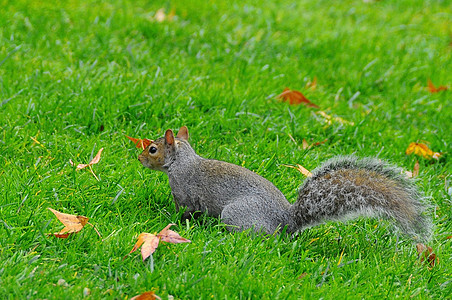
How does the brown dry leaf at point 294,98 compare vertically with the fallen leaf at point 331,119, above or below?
above

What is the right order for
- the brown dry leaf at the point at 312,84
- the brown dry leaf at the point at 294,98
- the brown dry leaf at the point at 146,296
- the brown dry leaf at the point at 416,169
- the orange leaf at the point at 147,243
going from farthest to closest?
the brown dry leaf at the point at 312,84 → the brown dry leaf at the point at 294,98 → the brown dry leaf at the point at 416,169 → the orange leaf at the point at 147,243 → the brown dry leaf at the point at 146,296

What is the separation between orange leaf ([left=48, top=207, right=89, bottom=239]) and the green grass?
0.11 ft

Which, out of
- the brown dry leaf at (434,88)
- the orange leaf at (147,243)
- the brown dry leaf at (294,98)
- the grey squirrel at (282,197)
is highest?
the orange leaf at (147,243)

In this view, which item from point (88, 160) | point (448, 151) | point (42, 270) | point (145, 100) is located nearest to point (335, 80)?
point (448, 151)

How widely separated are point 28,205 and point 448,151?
8.95ft

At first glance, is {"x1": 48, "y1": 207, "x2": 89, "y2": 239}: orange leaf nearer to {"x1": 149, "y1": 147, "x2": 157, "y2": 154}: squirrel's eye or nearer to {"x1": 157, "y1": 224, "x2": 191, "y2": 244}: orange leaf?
{"x1": 157, "y1": 224, "x2": 191, "y2": 244}: orange leaf

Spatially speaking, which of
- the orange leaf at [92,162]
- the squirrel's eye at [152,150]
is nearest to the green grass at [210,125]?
the orange leaf at [92,162]

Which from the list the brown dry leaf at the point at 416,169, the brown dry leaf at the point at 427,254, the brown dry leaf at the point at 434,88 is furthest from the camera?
the brown dry leaf at the point at 434,88

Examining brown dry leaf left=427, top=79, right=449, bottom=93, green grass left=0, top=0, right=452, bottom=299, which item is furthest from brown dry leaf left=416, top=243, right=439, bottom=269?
brown dry leaf left=427, top=79, right=449, bottom=93

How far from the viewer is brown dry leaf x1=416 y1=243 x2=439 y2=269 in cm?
267

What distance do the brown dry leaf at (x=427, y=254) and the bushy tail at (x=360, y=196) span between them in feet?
0.43

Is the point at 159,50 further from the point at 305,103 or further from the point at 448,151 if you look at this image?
the point at 448,151

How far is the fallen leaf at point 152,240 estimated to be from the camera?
2.32 metres

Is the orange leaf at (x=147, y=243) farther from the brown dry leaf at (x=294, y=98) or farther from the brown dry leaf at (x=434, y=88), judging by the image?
the brown dry leaf at (x=434, y=88)
